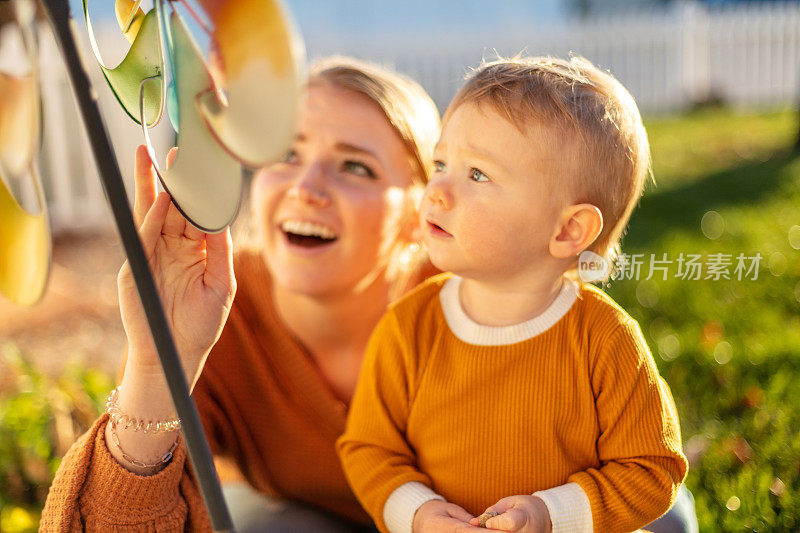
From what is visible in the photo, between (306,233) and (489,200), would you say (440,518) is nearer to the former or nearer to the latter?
(489,200)

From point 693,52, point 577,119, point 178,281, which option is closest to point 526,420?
point 577,119

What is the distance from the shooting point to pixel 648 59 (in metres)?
10.5

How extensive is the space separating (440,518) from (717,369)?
1815 mm

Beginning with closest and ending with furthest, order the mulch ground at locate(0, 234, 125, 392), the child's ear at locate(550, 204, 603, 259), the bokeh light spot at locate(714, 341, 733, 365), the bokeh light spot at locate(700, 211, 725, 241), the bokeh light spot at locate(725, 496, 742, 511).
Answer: the child's ear at locate(550, 204, 603, 259) → the bokeh light spot at locate(725, 496, 742, 511) → the bokeh light spot at locate(714, 341, 733, 365) → the mulch ground at locate(0, 234, 125, 392) → the bokeh light spot at locate(700, 211, 725, 241)

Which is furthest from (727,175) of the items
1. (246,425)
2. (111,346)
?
(246,425)

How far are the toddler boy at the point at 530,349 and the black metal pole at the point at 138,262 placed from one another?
17.0 inches

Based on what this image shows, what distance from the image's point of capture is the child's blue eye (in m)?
1.38

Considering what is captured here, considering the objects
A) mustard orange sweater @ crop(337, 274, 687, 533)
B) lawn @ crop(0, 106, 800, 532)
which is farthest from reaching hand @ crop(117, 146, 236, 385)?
lawn @ crop(0, 106, 800, 532)

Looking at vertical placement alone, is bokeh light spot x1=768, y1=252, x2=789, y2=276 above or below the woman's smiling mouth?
below

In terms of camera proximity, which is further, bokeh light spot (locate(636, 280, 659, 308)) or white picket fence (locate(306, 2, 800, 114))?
white picket fence (locate(306, 2, 800, 114))

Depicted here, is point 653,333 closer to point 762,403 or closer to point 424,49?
point 762,403

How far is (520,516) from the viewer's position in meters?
1.29

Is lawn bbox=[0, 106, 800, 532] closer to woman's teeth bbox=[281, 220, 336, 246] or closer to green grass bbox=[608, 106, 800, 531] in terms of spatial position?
green grass bbox=[608, 106, 800, 531]

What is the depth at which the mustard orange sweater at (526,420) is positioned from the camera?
135cm
